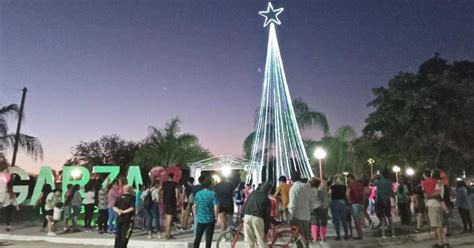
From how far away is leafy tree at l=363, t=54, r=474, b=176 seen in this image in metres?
20.8

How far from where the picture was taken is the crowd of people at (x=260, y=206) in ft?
29.1

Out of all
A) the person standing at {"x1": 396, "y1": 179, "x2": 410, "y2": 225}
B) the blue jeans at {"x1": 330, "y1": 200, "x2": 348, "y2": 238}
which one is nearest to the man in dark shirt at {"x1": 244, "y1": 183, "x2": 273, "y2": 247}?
the blue jeans at {"x1": 330, "y1": 200, "x2": 348, "y2": 238}

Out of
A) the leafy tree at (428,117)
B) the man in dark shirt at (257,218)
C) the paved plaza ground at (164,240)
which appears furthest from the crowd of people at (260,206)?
the leafy tree at (428,117)

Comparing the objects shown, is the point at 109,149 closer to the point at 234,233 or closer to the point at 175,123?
the point at 175,123

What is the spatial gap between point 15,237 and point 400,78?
2120 centimetres

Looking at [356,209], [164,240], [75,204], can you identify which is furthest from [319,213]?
[75,204]

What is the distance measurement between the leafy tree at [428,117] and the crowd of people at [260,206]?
789 centimetres

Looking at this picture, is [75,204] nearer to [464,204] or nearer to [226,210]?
[226,210]

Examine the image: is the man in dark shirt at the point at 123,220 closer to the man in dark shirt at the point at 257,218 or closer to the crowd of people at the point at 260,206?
the crowd of people at the point at 260,206

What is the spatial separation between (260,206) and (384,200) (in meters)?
5.58

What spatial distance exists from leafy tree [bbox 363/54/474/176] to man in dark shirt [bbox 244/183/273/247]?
16406 mm

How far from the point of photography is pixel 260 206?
7.77 m

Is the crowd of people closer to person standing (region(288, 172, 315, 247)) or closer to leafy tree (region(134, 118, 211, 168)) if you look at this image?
person standing (region(288, 172, 315, 247))

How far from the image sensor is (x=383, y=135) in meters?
26.0
